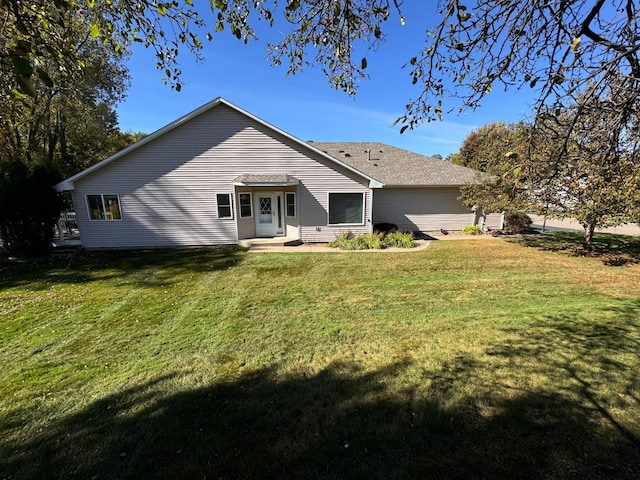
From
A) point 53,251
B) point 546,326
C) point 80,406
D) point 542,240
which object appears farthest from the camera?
point 542,240

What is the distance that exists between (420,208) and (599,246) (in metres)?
7.77

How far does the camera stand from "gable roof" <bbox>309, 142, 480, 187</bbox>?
610 inches

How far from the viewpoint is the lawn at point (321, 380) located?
2.44m

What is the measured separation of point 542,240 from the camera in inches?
557

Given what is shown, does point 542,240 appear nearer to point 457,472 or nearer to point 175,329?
point 457,472

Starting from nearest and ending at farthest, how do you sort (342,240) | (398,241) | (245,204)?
(398,241)
(342,240)
(245,204)

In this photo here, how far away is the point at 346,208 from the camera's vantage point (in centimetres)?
1339

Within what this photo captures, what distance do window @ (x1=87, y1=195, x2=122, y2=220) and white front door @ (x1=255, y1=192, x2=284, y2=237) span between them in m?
5.90

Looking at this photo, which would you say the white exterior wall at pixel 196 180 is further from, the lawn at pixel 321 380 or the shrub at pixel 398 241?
the lawn at pixel 321 380

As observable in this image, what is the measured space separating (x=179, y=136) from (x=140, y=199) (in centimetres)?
320

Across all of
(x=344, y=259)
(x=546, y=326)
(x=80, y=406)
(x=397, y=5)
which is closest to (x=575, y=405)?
(x=546, y=326)

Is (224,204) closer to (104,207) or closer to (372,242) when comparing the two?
(104,207)

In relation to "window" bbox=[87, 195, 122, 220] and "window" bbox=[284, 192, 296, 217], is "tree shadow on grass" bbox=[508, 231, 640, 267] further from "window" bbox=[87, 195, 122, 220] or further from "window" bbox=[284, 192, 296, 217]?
"window" bbox=[87, 195, 122, 220]

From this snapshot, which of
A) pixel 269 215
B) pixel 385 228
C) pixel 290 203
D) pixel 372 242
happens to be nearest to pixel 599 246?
pixel 385 228
